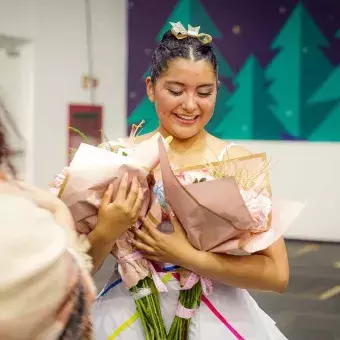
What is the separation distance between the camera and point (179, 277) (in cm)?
133

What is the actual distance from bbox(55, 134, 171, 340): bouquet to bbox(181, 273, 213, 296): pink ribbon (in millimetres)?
79

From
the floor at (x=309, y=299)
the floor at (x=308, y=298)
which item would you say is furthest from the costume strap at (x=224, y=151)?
the floor at (x=309, y=299)

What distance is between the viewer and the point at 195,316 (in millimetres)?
1332

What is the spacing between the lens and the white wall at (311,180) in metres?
6.52

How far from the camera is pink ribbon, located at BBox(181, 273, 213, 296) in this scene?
1.31 m

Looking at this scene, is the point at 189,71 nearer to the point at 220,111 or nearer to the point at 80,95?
the point at 80,95

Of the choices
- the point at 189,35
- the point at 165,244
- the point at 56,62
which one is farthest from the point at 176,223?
the point at 56,62

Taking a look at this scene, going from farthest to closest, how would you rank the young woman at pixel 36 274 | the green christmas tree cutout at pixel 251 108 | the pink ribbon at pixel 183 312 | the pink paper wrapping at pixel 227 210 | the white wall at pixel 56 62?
the green christmas tree cutout at pixel 251 108 → the white wall at pixel 56 62 → the pink ribbon at pixel 183 312 → the pink paper wrapping at pixel 227 210 → the young woman at pixel 36 274

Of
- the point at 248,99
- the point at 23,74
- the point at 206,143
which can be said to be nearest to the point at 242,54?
the point at 248,99

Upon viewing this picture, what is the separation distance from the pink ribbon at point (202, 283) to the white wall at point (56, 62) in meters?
4.29

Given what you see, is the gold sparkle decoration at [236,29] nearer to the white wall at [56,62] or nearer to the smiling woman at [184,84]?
the white wall at [56,62]

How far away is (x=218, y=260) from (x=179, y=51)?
519 millimetres

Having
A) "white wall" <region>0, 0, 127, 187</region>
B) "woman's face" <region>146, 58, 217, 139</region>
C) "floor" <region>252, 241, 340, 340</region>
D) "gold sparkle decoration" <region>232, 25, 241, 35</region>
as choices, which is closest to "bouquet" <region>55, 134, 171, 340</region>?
"woman's face" <region>146, 58, 217, 139</region>

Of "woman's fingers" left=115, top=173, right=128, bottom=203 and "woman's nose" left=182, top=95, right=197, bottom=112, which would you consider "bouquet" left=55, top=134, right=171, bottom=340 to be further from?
"woman's nose" left=182, top=95, right=197, bottom=112
